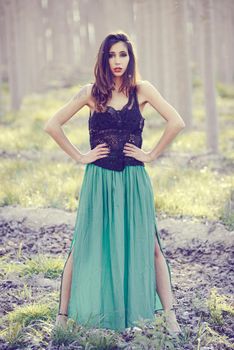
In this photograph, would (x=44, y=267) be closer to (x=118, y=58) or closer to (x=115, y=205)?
(x=115, y=205)

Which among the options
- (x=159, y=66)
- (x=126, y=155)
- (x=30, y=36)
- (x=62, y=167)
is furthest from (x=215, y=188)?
(x=30, y=36)

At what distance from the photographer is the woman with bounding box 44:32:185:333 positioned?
4.30 m

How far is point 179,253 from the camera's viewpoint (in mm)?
6695

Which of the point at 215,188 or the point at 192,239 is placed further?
the point at 215,188

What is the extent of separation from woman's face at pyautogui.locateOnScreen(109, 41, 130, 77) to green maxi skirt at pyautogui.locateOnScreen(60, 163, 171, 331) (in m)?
0.66

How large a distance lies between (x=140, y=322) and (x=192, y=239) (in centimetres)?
289

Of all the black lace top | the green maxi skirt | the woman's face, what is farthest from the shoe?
the woman's face

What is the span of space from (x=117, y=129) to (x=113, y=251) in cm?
83

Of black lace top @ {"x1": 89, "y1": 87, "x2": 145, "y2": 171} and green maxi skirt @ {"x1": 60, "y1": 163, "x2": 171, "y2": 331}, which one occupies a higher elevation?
black lace top @ {"x1": 89, "y1": 87, "x2": 145, "y2": 171}

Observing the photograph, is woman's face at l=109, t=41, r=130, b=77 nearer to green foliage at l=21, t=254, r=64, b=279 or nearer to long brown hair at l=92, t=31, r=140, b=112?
long brown hair at l=92, t=31, r=140, b=112

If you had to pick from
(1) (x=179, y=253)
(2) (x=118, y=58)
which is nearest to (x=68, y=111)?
(2) (x=118, y=58)

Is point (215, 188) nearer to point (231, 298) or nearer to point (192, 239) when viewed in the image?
point (192, 239)

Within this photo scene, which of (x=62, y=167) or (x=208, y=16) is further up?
(x=208, y=16)

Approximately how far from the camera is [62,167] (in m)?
10.4
